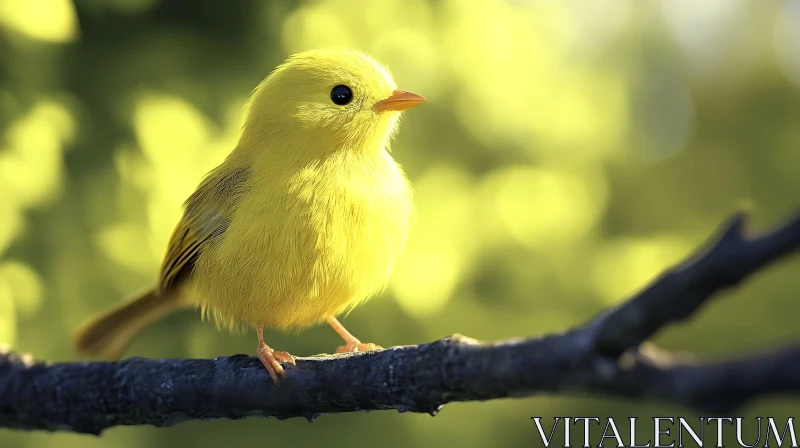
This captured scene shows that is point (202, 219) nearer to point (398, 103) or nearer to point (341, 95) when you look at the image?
point (341, 95)

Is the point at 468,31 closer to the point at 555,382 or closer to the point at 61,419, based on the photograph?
the point at 61,419

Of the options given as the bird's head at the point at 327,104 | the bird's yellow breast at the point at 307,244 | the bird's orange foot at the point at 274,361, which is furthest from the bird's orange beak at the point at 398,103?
the bird's orange foot at the point at 274,361

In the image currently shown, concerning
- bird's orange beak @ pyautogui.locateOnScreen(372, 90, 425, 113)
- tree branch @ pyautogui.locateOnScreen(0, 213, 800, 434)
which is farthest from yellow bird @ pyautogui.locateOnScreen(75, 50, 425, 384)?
tree branch @ pyautogui.locateOnScreen(0, 213, 800, 434)

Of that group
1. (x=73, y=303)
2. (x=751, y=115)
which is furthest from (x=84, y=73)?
(x=751, y=115)

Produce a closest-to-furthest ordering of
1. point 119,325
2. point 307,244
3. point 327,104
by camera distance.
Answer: point 307,244 → point 327,104 → point 119,325

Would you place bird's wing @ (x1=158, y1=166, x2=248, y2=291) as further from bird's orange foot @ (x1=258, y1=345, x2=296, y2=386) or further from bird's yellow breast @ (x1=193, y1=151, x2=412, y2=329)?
bird's orange foot @ (x1=258, y1=345, x2=296, y2=386)

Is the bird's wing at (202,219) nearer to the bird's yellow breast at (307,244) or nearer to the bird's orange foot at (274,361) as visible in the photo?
the bird's yellow breast at (307,244)

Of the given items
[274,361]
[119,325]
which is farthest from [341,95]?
[119,325]
